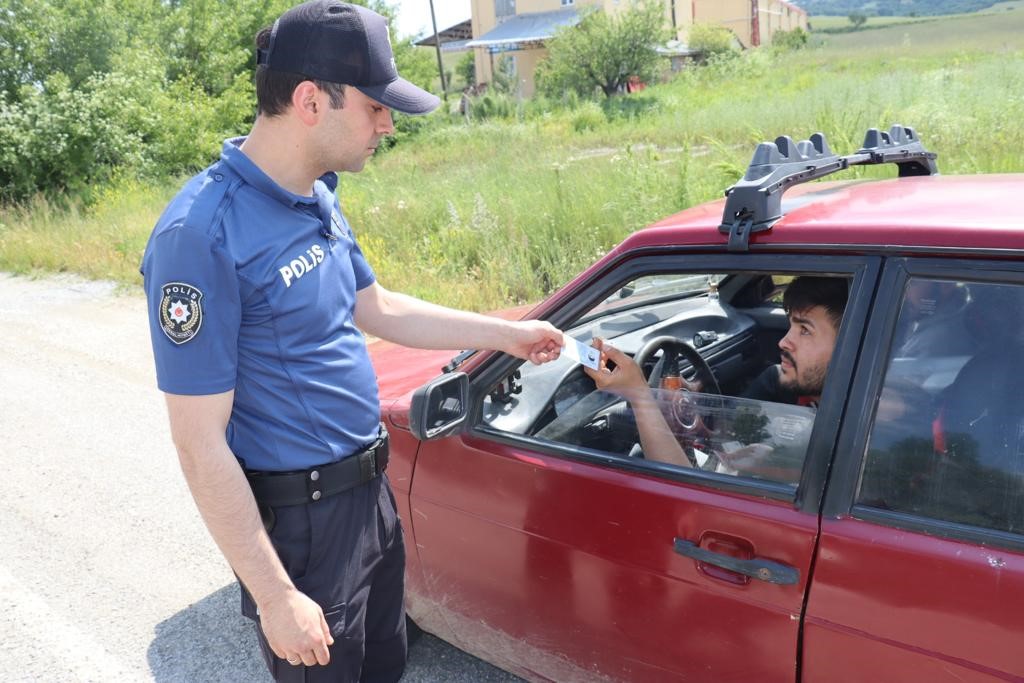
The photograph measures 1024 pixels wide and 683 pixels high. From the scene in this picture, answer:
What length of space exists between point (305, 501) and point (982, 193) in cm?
172

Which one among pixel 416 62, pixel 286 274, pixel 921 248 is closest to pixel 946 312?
pixel 921 248

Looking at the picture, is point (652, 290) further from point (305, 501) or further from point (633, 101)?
point (633, 101)

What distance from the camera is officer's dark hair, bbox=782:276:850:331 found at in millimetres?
2133

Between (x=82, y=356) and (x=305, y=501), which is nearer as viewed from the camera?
(x=305, y=501)

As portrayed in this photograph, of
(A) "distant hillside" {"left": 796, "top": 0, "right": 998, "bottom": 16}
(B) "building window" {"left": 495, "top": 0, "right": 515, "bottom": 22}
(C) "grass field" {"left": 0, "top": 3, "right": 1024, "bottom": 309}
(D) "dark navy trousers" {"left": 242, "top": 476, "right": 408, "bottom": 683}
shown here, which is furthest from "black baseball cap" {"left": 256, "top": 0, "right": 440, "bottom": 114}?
(A) "distant hillside" {"left": 796, "top": 0, "right": 998, "bottom": 16}

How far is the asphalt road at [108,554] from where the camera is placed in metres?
3.20

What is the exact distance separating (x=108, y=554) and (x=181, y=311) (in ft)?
9.66

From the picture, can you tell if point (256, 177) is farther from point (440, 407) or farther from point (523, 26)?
point (523, 26)

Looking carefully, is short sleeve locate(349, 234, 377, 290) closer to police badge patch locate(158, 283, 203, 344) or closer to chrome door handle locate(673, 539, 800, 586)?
police badge patch locate(158, 283, 203, 344)

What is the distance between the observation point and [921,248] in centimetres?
169

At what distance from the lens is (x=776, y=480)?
1.91 m

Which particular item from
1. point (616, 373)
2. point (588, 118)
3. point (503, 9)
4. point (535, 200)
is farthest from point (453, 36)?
point (616, 373)

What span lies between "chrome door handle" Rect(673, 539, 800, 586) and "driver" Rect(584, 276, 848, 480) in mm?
242

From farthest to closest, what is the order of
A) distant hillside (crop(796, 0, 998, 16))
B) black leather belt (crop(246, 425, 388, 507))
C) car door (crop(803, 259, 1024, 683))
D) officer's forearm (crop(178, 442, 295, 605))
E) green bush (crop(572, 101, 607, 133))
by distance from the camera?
distant hillside (crop(796, 0, 998, 16)) < green bush (crop(572, 101, 607, 133)) < black leather belt (crop(246, 425, 388, 507)) < officer's forearm (crop(178, 442, 295, 605)) < car door (crop(803, 259, 1024, 683))
